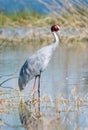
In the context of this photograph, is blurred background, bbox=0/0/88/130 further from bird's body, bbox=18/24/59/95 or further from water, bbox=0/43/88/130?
bird's body, bbox=18/24/59/95

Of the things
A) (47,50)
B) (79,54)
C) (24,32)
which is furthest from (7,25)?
(47,50)

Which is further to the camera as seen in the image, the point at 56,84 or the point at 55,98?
the point at 56,84

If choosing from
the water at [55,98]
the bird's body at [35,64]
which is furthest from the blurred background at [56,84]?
the bird's body at [35,64]

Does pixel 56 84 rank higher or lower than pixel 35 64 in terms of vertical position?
lower

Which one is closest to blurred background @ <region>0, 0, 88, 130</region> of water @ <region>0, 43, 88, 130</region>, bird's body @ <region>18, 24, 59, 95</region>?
water @ <region>0, 43, 88, 130</region>

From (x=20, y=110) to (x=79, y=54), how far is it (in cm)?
668

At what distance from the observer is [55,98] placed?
995cm

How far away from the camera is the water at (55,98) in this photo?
339 inches

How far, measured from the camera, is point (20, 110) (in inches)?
376

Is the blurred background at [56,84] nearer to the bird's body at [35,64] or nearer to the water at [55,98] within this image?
the water at [55,98]

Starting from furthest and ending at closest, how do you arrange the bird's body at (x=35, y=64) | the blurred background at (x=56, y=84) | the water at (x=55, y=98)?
the bird's body at (x=35, y=64)
the blurred background at (x=56, y=84)
the water at (x=55, y=98)

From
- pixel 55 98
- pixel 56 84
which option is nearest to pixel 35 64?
pixel 56 84

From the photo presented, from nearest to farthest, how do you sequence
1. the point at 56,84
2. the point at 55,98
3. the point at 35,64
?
1. the point at 55,98
2. the point at 35,64
3. the point at 56,84

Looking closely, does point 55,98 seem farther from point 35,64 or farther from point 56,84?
point 56,84
